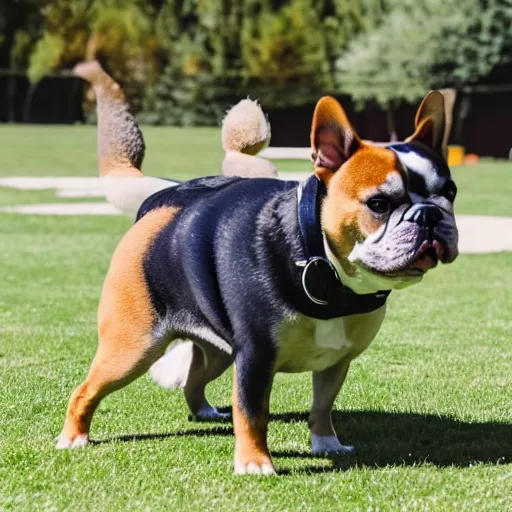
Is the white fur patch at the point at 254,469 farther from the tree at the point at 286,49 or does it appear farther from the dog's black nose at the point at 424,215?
the tree at the point at 286,49

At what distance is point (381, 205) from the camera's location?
163 inches

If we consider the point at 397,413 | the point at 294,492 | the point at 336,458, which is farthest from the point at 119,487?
the point at 397,413

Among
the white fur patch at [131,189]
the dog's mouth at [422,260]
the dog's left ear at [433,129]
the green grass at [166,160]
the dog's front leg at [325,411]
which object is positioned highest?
the dog's left ear at [433,129]

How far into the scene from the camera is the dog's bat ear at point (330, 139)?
4.26 meters

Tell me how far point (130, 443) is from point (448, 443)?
1.62 metres

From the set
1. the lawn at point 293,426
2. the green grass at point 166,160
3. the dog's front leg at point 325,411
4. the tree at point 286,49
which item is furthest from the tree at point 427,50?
the dog's front leg at point 325,411

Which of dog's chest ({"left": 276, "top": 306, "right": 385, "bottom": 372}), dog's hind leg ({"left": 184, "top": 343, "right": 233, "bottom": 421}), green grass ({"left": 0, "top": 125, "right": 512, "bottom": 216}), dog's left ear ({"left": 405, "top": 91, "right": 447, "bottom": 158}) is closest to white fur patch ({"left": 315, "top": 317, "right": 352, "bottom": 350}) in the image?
dog's chest ({"left": 276, "top": 306, "right": 385, "bottom": 372})

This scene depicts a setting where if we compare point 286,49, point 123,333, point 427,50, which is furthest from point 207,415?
point 286,49

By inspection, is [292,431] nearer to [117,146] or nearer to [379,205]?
[379,205]

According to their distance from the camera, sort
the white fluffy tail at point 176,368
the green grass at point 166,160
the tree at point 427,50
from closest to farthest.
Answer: the white fluffy tail at point 176,368, the green grass at point 166,160, the tree at point 427,50

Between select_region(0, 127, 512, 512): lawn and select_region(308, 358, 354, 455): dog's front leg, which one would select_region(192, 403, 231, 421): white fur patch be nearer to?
select_region(0, 127, 512, 512): lawn

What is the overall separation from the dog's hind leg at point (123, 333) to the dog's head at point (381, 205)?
1.06 meters

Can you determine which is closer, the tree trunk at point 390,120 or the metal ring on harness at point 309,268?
the metal ring on harness at point 309,268

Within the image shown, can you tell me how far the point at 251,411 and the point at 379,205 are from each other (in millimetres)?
1096
